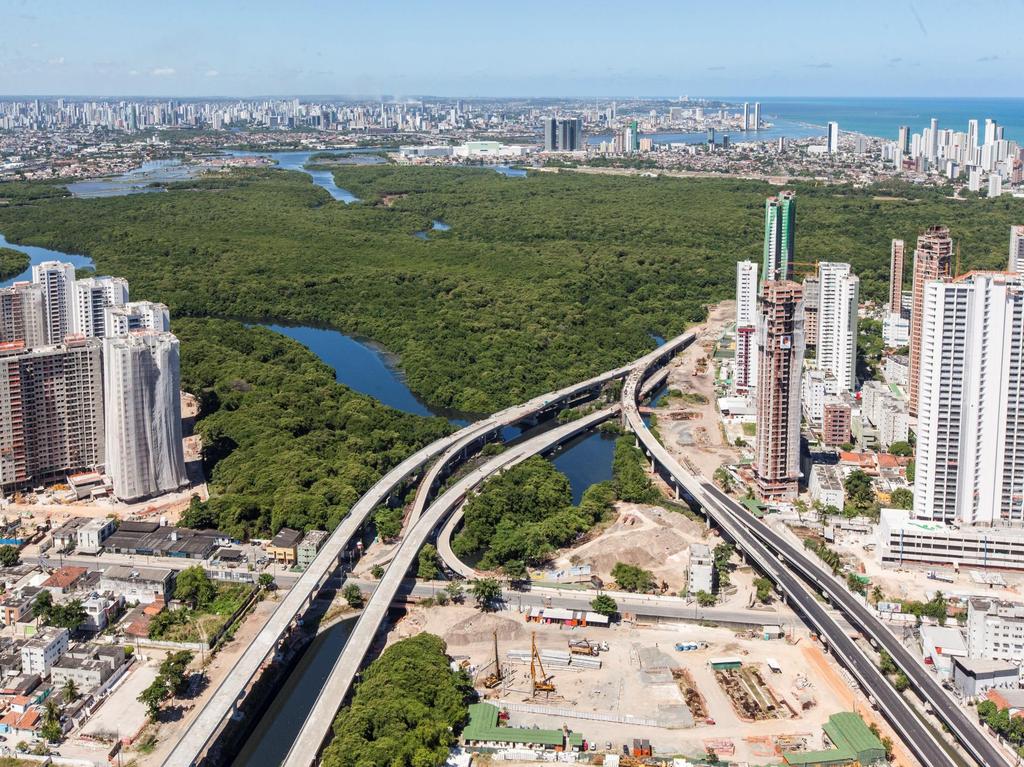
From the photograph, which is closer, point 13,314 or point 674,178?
point 13,314

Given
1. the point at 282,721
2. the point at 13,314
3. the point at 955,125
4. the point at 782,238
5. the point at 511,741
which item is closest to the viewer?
the point at 511,741

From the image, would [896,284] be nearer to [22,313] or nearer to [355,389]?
[355,389]

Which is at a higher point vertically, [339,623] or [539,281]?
[539,281]

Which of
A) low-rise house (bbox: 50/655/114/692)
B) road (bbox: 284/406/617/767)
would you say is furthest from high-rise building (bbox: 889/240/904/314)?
low-rise house (bbox: 50/655/114/692)

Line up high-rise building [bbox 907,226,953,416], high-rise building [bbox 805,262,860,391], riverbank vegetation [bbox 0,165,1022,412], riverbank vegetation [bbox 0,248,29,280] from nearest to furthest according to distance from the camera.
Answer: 1. high-rise building [bbox 907,226,953,416]
2. high-rise building [bbox 805,262,860,391]
3. riverbank vegetation [bbox 0,165,1022,412]
4. riverbank vegetation [bbox 0,248,29,280]

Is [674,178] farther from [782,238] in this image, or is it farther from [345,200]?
[782,238]

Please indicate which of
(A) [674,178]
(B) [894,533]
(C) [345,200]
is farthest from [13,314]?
(A) [674,178]

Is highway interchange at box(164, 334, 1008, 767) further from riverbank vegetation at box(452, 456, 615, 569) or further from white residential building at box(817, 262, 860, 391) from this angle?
white residential building at box(817, 262, 860, 391)
